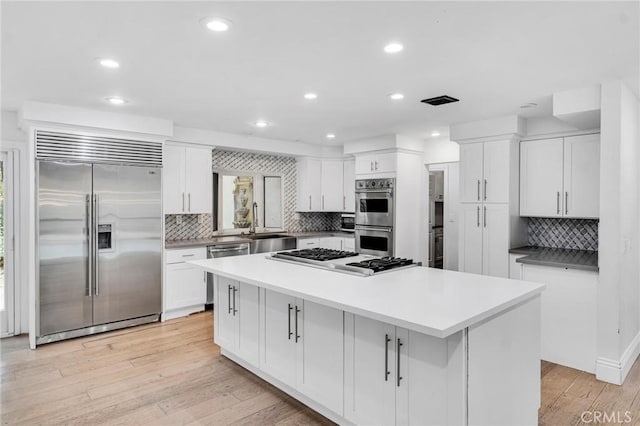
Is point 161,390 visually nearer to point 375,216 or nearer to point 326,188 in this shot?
point 375,216

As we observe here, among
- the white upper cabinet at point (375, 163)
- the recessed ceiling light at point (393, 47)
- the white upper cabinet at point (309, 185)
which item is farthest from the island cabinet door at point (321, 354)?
the white upper cabinet at point (309, 185)

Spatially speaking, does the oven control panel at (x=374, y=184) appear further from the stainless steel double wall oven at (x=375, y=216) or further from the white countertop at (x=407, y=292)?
the white countertop at (x=407, y=292)

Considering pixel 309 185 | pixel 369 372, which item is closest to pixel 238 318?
pixel 369 372

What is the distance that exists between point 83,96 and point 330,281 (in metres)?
2.80

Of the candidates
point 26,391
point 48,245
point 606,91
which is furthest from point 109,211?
point 606,91

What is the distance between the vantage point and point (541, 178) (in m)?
4.21

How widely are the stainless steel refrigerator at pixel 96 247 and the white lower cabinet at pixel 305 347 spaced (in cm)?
218

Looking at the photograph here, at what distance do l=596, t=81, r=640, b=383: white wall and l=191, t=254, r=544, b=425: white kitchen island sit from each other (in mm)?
1185

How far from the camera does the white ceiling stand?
200 cm

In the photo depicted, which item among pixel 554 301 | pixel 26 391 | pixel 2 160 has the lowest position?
pixel 26 391

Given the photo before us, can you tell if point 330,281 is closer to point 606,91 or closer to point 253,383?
point 253,383

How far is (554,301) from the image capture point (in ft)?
11.2

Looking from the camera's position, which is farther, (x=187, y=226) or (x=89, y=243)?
(x=187, y=226)

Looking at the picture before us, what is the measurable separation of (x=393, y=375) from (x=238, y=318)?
62.0 inches
